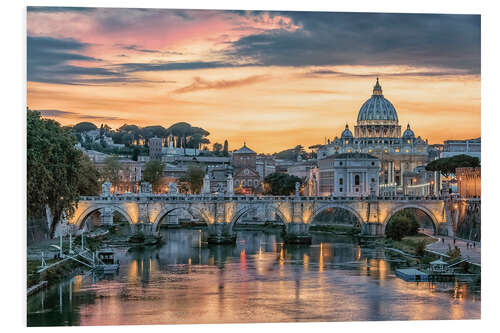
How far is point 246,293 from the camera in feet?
90.3

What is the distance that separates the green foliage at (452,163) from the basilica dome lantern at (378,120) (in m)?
33.2

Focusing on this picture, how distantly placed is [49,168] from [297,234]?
60.6ft

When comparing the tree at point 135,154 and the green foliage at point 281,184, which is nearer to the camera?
the green foliage at point 281,184

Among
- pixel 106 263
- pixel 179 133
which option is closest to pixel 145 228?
pixel 106 263

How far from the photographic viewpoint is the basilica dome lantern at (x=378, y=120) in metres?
105

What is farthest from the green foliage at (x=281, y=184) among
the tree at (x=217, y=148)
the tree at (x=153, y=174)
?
the tree at (x=217, y=148)

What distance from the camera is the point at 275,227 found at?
6041 centimetres

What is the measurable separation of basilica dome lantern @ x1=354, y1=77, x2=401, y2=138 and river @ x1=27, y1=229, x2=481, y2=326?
66.3 m

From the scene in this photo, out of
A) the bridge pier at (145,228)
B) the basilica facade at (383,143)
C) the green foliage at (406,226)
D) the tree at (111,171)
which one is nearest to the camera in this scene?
the green foliage at (406,226)

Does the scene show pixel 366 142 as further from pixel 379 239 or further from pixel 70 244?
pixel 70 244

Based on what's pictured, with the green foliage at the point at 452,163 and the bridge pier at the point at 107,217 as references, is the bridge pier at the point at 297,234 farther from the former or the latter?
the green foliage at the point at 452,163

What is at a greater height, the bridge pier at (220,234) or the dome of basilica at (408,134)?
the dome of basilica at (408,134)

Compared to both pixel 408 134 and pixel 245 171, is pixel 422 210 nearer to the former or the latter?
pixel 245 171

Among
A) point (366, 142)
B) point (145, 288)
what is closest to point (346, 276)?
point (145, 288)
